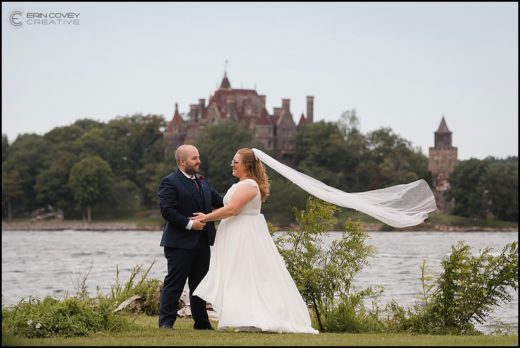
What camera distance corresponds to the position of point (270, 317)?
1137 centimetres

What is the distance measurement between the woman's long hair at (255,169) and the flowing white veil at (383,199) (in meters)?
0.12

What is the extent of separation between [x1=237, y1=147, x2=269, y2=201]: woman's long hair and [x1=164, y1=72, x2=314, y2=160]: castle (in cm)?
12711

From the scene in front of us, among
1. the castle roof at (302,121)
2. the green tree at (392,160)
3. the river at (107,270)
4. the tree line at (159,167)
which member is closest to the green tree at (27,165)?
the tree line at (159,167)

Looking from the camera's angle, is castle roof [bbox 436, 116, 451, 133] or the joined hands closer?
the joined hands

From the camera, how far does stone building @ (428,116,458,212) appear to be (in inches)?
5743

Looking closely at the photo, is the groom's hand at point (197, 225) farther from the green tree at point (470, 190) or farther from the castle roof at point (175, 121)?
the castle roof at point (175, 121)

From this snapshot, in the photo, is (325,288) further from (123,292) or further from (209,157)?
(209,157)

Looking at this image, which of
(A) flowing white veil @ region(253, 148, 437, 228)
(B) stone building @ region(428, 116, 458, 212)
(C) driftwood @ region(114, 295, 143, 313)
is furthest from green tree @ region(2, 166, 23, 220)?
(A) flowing white veil @ region(253, 148, 437, 228)

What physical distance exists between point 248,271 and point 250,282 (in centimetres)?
13

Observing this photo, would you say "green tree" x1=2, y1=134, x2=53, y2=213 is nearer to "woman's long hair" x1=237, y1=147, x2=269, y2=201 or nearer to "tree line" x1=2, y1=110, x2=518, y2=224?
"tree line" x1=2, y1=110, x2=518, y2=224

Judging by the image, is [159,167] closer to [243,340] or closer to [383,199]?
[383,199]

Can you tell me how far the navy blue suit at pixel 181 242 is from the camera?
11719 millimetres

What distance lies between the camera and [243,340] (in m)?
10.0

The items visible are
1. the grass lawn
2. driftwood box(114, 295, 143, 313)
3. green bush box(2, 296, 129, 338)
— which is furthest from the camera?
driftwood box(114, 295, 143, 313)
